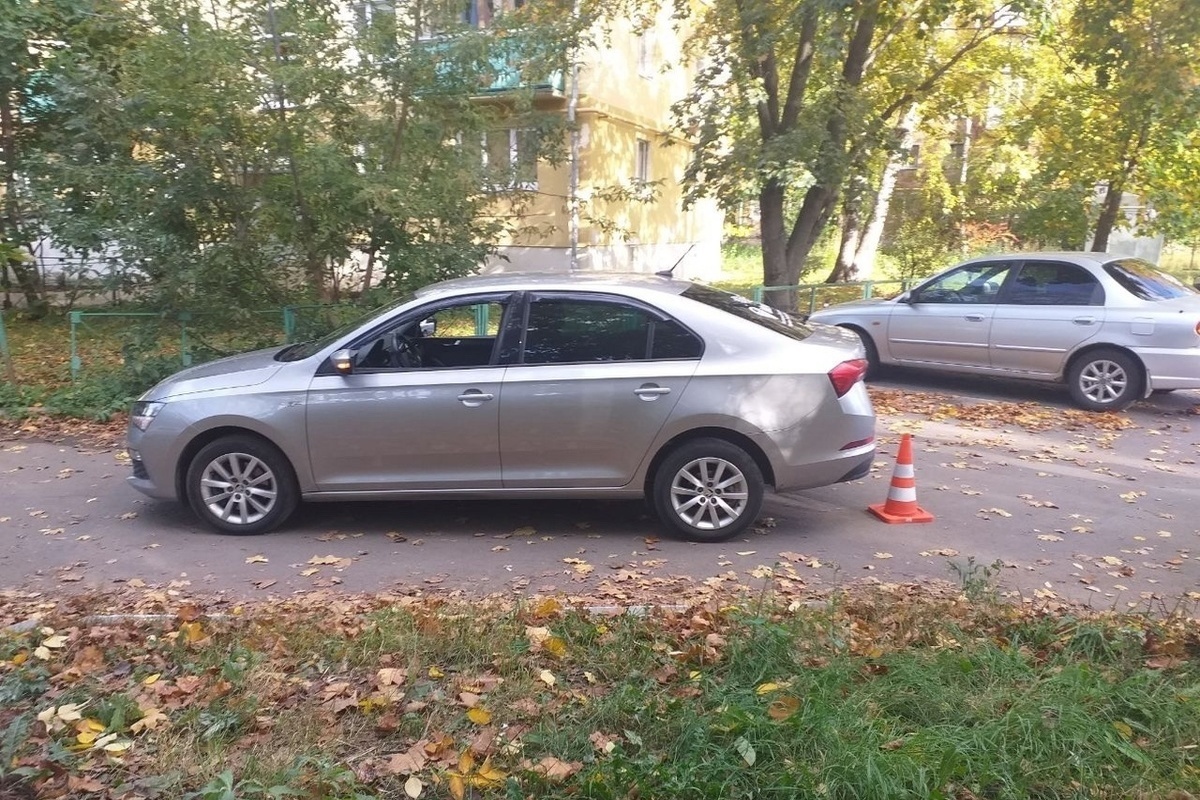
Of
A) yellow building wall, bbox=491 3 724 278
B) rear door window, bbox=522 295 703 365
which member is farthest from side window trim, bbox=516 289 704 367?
yellow building wall, bbox=491 3 724 278

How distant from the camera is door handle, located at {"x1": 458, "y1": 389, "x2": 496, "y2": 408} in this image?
20.3 feet

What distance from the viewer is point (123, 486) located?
25.3 feet

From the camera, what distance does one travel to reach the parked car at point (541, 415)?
6.18 meters

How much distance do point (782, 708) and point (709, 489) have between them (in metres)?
2.63

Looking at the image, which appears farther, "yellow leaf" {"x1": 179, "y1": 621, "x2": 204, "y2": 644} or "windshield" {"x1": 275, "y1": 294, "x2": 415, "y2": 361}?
"windshield" {"x1": 275, "y1": 294, "x2": 415, "y2": 361}

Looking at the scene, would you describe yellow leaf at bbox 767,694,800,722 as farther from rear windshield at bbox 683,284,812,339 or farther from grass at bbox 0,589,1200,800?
rear windshield at bbox 683,284,812,339

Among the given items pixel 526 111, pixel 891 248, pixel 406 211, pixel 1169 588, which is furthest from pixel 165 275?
pixel 891 248

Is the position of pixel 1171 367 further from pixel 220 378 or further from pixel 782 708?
pixel 220 378

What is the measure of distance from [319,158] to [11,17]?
565cm

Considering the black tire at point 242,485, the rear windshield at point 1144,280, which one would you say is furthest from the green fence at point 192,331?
the rear windshield at point 1144,280

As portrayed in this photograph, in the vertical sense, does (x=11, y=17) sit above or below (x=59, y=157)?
above

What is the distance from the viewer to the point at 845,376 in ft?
20.4

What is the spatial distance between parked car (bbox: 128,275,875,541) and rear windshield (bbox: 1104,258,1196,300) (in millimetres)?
5437

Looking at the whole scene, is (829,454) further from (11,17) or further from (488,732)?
(11,17)
